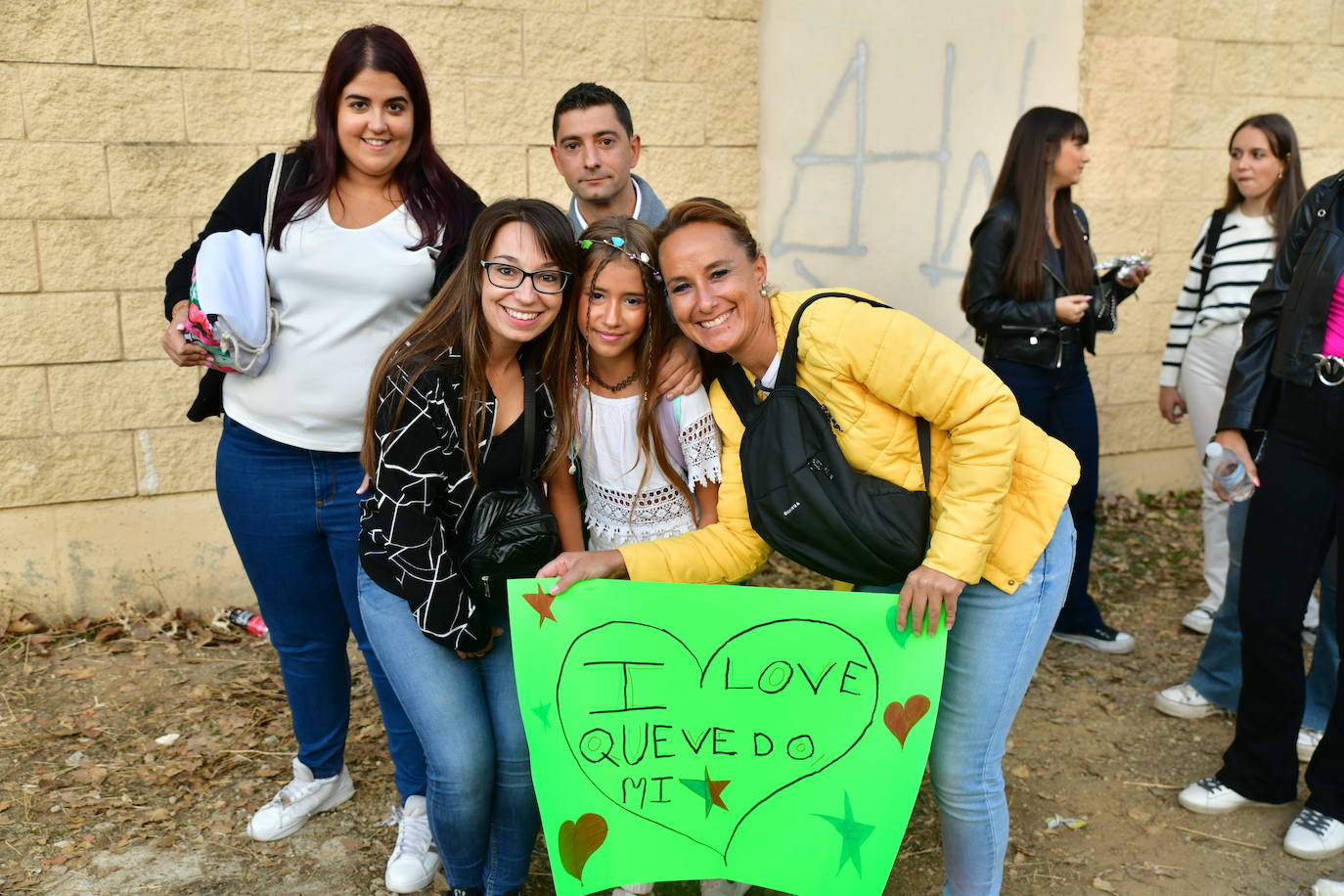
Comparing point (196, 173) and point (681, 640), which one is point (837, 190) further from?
point (681, 640)

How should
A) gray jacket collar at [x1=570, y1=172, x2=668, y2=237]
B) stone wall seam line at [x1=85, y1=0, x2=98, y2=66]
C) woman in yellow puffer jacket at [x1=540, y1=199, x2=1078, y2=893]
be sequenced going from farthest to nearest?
stone wall seam line at [x1=85, y1=0, x2=98, y2=66] → gray jacket collar at [x1=570, y1=172, x2=668, y2=237] → woman in yellow puffer jacket at [x1=540, y1=199, x2=1078, y2=893]

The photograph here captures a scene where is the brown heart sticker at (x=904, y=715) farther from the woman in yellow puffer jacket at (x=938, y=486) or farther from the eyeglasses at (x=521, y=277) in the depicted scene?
the eyeglasses at (x=521, y=277)

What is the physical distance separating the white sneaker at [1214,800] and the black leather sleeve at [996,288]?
6.09 feet

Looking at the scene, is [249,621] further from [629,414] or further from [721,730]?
[721,730]

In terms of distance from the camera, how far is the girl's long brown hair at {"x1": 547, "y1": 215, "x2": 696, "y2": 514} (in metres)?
2.60

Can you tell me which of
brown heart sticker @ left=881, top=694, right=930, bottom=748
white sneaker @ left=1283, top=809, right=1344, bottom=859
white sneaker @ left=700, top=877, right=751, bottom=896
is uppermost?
brown heart sticker @ left=881, top=694, right=930, bottom=748

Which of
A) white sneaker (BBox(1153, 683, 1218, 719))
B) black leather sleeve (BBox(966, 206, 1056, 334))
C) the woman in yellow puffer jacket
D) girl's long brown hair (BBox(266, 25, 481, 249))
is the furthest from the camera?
black leather sleeve (BBox(966, 206, 1056, 334))

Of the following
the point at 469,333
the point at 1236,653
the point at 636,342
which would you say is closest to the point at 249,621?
the point at 469,333

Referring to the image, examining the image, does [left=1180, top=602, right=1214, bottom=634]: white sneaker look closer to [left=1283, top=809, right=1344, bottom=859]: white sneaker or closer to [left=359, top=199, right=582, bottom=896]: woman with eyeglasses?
[left=1283, top=809, right=1344, bottom=859]: white sneaker

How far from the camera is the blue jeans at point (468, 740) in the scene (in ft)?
8.54

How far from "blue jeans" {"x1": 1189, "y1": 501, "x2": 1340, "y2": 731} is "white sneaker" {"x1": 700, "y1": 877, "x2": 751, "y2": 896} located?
1.95 metres

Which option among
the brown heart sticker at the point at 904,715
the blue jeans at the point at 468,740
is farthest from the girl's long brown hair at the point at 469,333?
the brown heart sticker at the point at 904,715

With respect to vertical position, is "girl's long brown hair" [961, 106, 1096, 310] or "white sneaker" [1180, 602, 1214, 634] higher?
"girl's long brown hair" [961, 106, 1096, 310]

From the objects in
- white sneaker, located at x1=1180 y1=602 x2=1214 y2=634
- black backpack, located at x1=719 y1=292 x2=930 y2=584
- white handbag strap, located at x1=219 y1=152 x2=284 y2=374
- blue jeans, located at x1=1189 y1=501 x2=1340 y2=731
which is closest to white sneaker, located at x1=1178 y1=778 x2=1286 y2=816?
blue jeans, located at x1=1189 y1=501 x2=1340 y2=731
